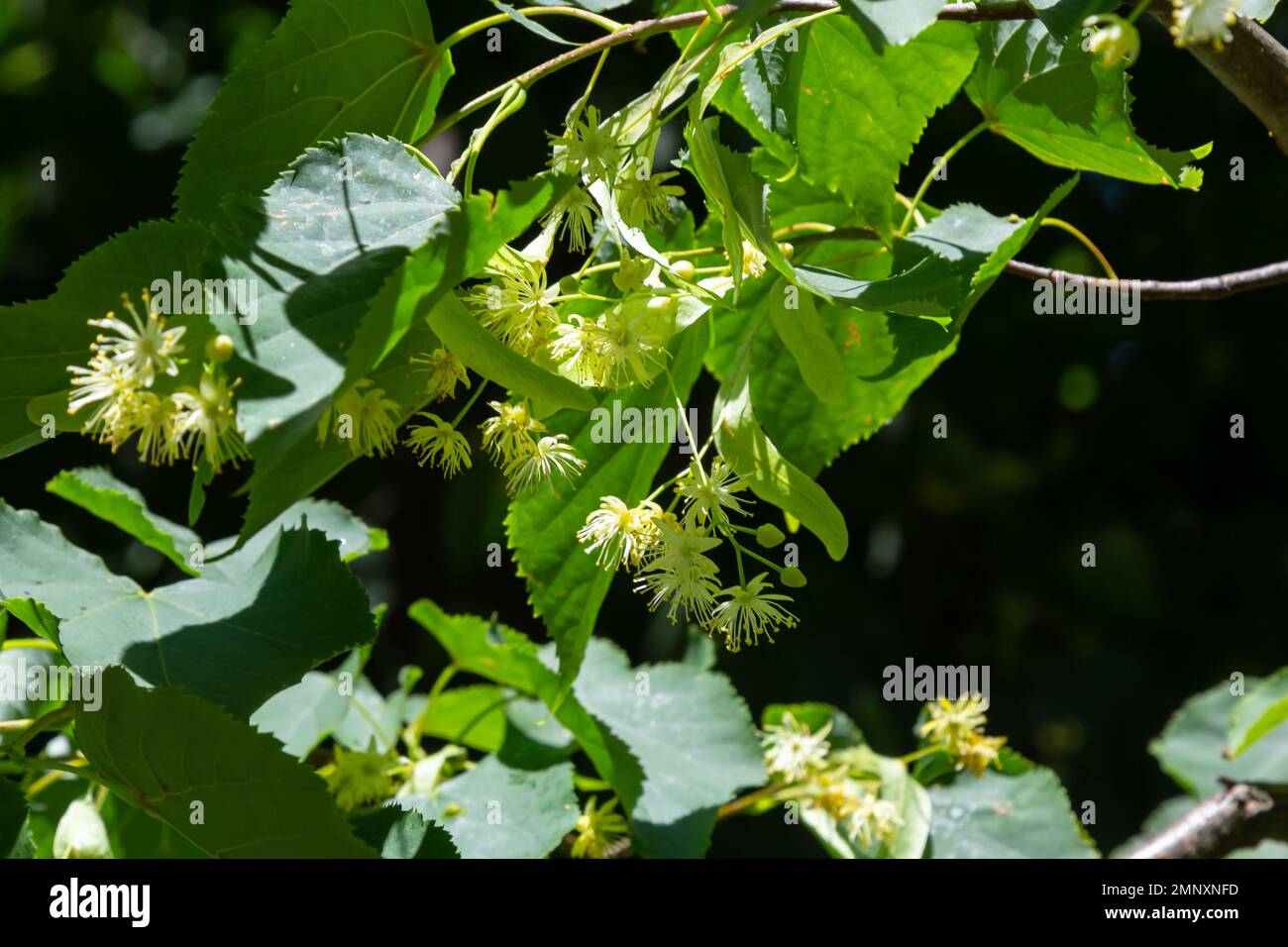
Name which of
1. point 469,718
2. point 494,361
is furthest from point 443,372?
point 469,718

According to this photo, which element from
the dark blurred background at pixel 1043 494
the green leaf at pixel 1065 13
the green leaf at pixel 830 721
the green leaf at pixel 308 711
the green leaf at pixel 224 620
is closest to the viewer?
the green leaf at pixel 1065 13

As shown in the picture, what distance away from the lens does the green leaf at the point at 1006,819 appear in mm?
1411

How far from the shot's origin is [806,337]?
2.92ft

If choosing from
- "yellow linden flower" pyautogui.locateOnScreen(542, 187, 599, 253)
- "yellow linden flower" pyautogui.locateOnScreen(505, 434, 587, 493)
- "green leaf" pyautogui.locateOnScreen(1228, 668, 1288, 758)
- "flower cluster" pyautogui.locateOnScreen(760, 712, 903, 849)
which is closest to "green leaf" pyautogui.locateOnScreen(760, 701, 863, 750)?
"flower cluster" pyautogui.locateOnScreen(760, 712, 903, 849)

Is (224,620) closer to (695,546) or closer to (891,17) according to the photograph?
(695,546)

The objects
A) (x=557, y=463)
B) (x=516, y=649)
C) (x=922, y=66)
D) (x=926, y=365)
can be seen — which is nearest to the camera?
(x=557, y=463)

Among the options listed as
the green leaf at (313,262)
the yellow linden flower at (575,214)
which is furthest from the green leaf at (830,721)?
the green leaf at (313,262)

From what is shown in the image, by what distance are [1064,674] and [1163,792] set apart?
13.7 inches

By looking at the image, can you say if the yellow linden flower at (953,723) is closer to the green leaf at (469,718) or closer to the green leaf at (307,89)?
the green leaf at (469,718)

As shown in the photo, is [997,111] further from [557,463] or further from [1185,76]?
[1185,76]

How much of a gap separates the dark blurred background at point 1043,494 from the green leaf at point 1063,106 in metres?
1.57

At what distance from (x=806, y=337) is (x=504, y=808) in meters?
0.68

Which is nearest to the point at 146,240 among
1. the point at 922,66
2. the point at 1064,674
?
the point at 922,66

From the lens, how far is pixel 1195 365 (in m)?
2.93
